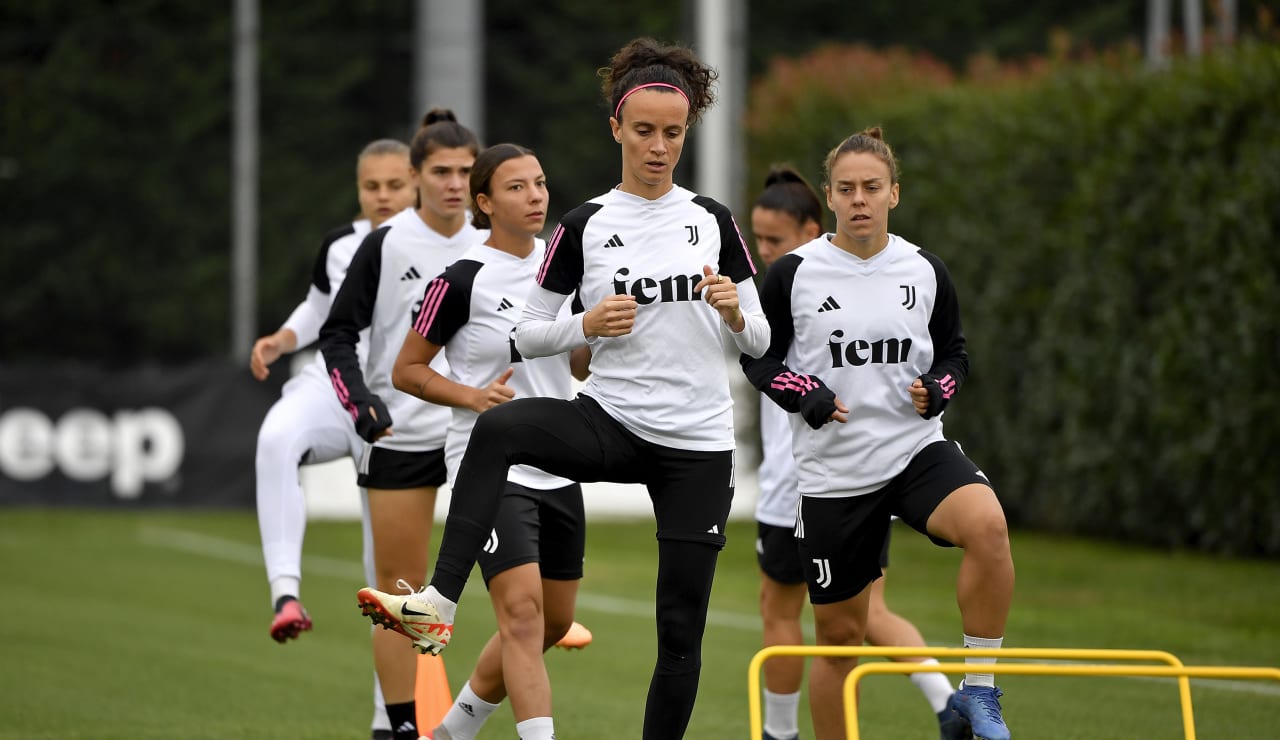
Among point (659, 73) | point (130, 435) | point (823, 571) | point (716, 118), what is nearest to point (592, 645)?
point (823, 571)

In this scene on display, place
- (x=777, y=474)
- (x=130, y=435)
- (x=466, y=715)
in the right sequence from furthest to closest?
(x=130, y=435)
(x=777, y=474)
(x=466, y=715)

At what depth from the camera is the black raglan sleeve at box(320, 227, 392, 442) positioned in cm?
739

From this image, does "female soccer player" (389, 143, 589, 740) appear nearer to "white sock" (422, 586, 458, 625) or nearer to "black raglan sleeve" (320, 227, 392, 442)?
"black raglan sleeve" (320, 227, 392, 442)

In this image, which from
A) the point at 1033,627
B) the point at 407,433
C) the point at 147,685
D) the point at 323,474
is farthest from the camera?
the point at 323,474

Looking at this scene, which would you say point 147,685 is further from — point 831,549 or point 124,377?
point 124,377

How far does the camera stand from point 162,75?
123 ft

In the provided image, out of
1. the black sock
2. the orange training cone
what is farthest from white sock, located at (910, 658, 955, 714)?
the black sock

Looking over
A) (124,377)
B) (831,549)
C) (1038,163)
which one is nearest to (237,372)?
(124,377)

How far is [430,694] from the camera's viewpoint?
7.79m

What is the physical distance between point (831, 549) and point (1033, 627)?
244 inches

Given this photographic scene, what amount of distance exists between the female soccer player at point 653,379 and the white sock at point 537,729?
39cm

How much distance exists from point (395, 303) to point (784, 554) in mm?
2016

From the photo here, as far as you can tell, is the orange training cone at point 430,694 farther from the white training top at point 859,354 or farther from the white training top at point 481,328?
the white training top at point 859,354

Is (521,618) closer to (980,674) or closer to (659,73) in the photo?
(980,674)
